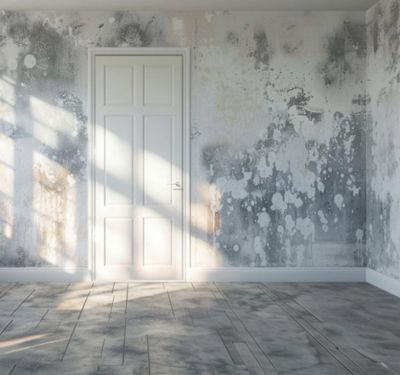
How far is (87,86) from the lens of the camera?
7293 mm

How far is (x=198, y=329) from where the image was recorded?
496 cm

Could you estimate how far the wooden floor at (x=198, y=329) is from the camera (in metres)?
4.00

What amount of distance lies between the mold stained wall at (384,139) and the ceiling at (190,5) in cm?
42

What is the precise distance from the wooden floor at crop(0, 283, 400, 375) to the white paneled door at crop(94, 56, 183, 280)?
39 centimetres

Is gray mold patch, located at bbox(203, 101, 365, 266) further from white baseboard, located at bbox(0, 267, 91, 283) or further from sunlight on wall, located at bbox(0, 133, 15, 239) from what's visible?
sunlight on wall, located at bbox(0, 133, 15, 239)

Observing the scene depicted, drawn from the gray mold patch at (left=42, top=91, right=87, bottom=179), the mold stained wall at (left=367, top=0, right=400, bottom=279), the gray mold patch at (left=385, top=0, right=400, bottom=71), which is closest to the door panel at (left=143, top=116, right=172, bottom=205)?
the gray mold patch at (left=42, top=91, right=87, bottom=179)

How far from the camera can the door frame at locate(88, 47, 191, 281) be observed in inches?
286

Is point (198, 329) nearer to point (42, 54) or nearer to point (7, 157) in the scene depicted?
point (7, 157)

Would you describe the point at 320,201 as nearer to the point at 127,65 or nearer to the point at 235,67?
the point at 235,67

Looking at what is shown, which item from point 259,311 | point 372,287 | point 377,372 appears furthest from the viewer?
point 372,287

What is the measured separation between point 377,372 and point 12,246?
4.61 m

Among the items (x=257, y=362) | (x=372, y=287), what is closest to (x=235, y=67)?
(x=372, y=287)

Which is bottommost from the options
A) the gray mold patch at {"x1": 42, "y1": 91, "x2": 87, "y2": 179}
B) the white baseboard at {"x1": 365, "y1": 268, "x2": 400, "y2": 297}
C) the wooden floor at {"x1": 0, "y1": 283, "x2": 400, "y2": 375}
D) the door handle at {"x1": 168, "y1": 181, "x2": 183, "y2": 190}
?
the wooden floor at {"x1": 0, "y1": 283, "x2": 400, "y2": 375}

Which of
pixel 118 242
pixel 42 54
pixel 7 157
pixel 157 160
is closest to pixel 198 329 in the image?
pixel 118 242
